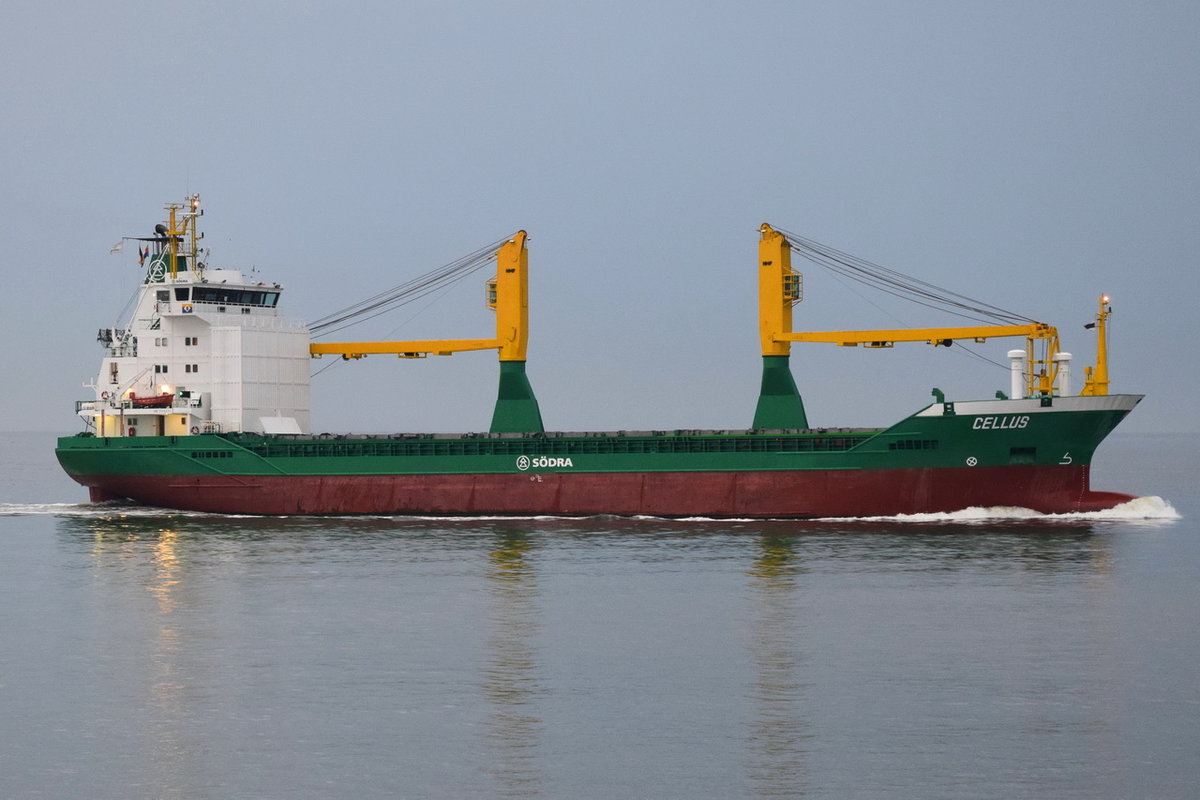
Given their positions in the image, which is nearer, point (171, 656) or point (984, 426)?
point (171, 656)

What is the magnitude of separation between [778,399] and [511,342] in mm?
9115

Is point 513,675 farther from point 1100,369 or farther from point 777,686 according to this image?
point 1100,369

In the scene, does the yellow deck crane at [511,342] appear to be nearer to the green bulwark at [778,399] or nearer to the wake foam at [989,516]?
the green bulwark at [778,399]

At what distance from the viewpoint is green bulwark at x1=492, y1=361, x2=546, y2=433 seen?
4759 centimetres

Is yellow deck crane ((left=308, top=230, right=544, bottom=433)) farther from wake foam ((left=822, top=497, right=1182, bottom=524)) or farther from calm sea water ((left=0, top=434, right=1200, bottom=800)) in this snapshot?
wake foam ((left=822, top=497, right=1182, bottom=524))

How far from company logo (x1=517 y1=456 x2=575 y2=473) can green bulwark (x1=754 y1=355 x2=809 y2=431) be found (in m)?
6.30

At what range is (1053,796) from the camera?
17000mm

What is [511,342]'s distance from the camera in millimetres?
47938

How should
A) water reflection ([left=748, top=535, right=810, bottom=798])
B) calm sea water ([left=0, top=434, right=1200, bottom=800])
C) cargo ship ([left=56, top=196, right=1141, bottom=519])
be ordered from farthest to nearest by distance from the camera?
cargo ship ([left=56, top=196, right=1141, bottom=519])
calm sea water ([left=0, top=434, right=1200, bottom=800])
water reflection ([left=748, top=535, right=810, bottom=798])

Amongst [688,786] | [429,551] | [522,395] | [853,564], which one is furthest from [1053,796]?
[522,395]

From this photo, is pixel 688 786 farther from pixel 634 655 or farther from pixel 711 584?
pixel 711 584

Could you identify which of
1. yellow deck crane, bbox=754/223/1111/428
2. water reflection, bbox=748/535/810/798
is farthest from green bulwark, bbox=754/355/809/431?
water reflection, bbox=748/535/810/798

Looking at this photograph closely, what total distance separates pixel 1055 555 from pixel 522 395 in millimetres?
18975

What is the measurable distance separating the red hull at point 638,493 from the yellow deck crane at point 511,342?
316cm
